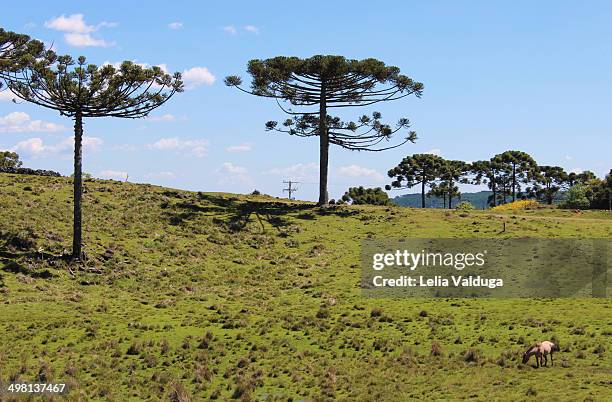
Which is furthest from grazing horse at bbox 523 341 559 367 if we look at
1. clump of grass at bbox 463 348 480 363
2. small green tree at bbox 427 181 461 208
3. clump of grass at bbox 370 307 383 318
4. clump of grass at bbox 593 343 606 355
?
small green tree at bbox 427 181 461 208

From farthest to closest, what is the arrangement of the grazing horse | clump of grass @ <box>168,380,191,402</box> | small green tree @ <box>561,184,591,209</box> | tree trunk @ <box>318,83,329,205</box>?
small green tree @ <box>561,184,591,209</box>, tree trunk @ <box>318,83,329,205</box>, the grazing horse, clump of grass @ <box>168,380,191,402</box>

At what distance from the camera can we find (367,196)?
11581 centimetres

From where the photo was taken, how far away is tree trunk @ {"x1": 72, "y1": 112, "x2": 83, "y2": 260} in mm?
37812

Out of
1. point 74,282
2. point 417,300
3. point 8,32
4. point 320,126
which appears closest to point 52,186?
point 8,32

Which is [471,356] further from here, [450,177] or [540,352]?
[450,177]

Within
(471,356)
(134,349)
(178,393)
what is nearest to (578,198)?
(471,356)

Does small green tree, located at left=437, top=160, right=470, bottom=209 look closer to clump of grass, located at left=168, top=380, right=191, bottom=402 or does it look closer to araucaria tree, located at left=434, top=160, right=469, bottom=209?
araucaria tree, located at left=434, top=160, right=469, bottom=209

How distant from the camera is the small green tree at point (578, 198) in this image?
76.6 metres

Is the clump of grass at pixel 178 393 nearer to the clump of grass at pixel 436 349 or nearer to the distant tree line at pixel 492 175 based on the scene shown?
the clump of grass at pixel 436 349

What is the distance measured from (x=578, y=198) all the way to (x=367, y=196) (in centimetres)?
4447

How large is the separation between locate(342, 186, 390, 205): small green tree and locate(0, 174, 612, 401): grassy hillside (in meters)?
58.3

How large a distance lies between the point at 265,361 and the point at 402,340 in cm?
622

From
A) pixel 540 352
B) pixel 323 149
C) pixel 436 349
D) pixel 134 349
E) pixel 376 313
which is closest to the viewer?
pixel 540 352

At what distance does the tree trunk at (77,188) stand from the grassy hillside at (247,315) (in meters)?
1.16
